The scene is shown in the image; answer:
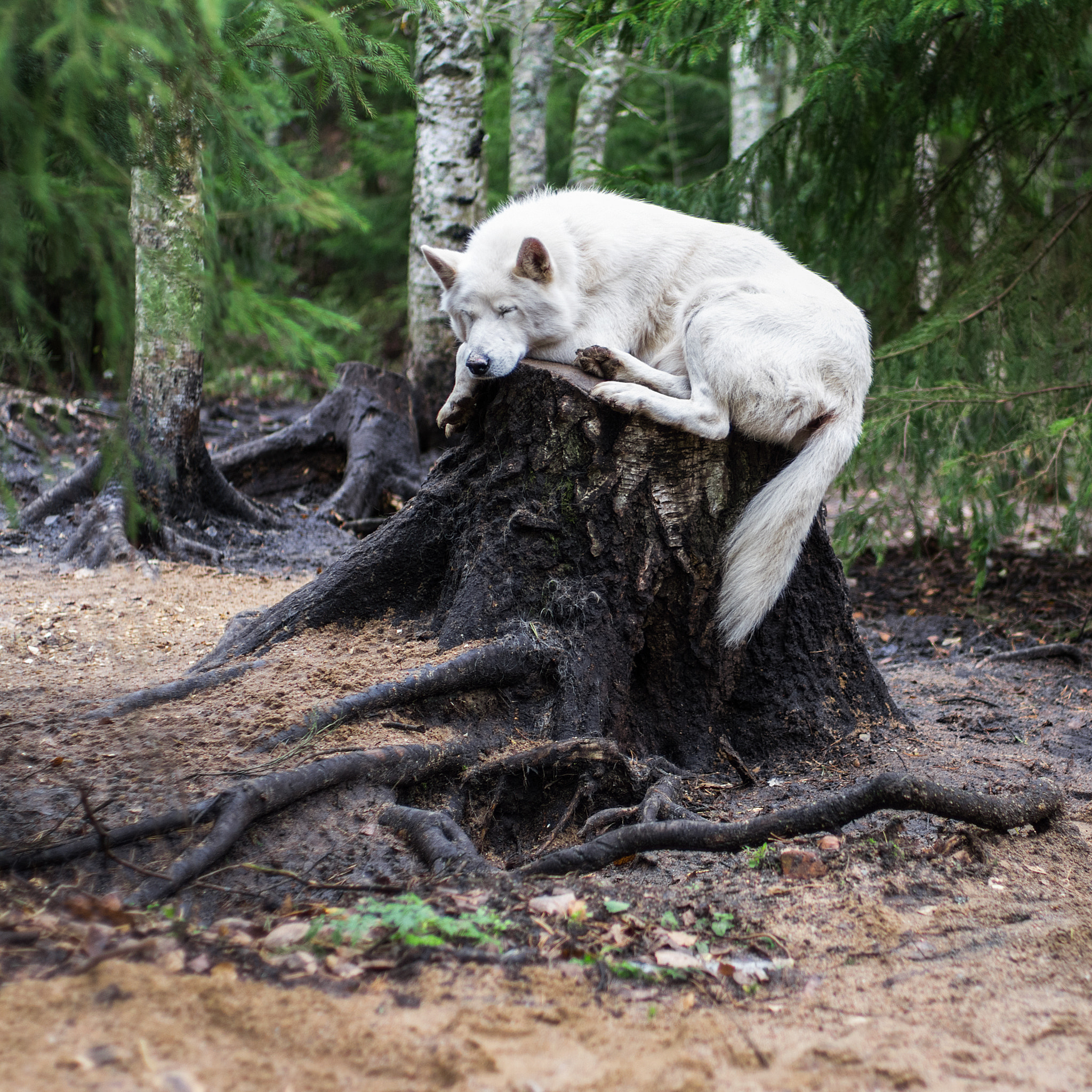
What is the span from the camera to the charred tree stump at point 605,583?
330cm

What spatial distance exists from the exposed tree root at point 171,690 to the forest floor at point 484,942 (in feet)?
0.20

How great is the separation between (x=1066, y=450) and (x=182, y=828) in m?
5.52

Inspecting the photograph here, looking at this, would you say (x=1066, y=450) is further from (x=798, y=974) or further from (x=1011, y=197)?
(x=798, y=974)

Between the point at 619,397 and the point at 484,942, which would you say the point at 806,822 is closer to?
the point at 484,942

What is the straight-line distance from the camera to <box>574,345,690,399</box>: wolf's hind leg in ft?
11.3

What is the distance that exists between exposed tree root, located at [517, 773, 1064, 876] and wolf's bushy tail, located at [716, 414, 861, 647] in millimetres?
872

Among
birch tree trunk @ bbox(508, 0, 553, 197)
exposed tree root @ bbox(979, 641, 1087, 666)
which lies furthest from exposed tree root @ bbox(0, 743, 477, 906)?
birch tree trunk @ bbox(508, 0, 553, 197)

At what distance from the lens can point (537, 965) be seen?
1.99 m

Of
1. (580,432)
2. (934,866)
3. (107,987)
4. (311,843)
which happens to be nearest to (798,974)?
(934,866)

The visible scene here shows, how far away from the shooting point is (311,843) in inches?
96.0

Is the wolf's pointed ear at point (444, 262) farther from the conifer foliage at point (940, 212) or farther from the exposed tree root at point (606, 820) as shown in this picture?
the exposed tree root at point (606, 820)

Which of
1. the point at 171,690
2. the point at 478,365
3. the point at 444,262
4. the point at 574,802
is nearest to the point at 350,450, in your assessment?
the point at 444,262

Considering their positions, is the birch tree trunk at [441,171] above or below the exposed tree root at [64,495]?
above

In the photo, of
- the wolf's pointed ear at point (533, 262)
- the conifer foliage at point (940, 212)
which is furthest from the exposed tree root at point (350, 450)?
the wolf's pointed ear at point (533, 262)
